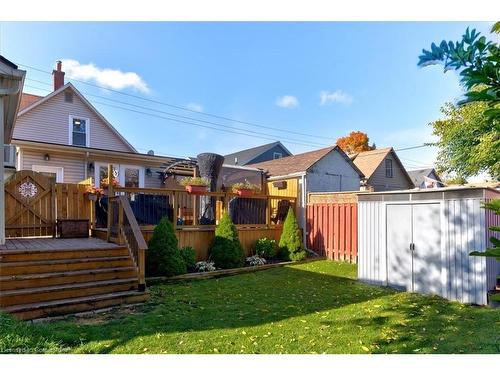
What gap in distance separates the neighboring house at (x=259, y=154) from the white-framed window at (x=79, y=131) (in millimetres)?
12911

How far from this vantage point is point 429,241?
20.9 ft

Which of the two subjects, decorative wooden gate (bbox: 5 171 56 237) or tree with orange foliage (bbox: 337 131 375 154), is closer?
decorative wooden gate (bbox: 5 171 56 237)

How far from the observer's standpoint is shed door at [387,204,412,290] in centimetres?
672

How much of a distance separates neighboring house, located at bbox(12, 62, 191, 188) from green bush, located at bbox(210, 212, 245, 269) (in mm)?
6744

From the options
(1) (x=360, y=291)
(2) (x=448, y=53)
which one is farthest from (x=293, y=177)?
(2) (x=448, y=53)

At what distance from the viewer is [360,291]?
21.6 ft

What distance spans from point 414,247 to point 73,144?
14351mm

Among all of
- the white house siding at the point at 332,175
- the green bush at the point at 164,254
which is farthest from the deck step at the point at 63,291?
the white house siding at the point at 332,175

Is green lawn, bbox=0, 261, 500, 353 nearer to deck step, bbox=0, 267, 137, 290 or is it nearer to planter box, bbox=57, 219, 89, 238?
deck step, bbox=0, 267, 137, 290

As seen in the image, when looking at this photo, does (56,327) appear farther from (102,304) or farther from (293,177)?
(293,177)

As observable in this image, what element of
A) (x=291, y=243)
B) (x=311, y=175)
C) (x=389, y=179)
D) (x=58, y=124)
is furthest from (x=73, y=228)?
(x=389, y=179)

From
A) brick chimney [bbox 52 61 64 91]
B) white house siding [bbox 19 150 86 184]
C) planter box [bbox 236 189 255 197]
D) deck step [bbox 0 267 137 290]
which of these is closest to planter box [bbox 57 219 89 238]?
deck step [bbox 0 267 137 290]

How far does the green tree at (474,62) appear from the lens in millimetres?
1501

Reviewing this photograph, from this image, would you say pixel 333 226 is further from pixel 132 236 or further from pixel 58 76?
pixel 58 76
